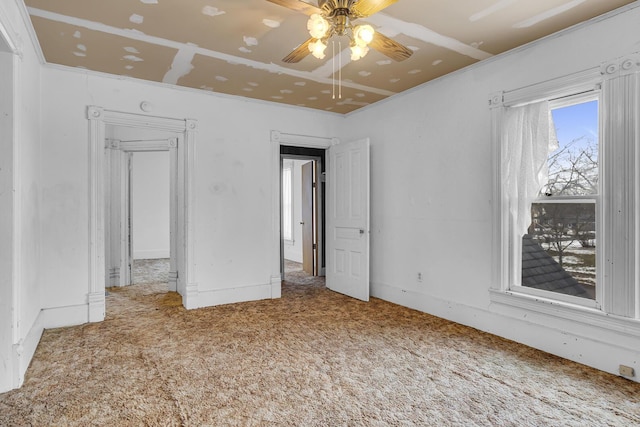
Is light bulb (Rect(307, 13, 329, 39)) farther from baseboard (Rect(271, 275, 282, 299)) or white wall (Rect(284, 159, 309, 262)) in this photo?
white wall (Rect(284, 159, 309, 262))

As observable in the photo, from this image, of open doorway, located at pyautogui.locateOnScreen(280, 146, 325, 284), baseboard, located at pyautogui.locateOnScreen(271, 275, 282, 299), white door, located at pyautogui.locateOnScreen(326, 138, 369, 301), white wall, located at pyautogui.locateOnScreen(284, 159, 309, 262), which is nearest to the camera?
→ white door, located at pyautogui.locateOnScreen(326, 138, 369, 301)

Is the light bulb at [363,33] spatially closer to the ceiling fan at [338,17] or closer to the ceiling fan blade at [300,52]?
the ceiling fan at [338,17]

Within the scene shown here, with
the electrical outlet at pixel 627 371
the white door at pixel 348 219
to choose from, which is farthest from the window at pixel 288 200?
the electrical outlet at pixel 627 371

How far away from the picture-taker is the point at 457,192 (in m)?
3.76

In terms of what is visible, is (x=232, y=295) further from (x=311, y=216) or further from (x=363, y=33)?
(x=363, y=33)

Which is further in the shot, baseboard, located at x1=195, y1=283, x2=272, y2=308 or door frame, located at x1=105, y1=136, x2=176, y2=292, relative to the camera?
door frame, located at x1=105, y1=136, x2=176, y2=292

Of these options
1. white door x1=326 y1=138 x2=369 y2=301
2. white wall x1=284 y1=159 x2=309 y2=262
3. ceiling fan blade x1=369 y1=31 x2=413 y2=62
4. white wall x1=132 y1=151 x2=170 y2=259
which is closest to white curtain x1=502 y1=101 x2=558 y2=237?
ceiling fan blade x1=369 y1=31 x2=413 y2=62

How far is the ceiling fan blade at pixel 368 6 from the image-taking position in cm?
207

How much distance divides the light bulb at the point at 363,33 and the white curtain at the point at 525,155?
1.84 meters

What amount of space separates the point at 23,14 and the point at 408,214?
3935mm

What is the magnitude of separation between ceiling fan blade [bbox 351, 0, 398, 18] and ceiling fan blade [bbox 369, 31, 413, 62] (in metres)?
0.15

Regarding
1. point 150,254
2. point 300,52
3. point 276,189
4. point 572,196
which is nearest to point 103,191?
point 276,189

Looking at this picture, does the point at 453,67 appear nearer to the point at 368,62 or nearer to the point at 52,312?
the point at 368,62

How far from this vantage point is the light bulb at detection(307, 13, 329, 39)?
2072 mm
